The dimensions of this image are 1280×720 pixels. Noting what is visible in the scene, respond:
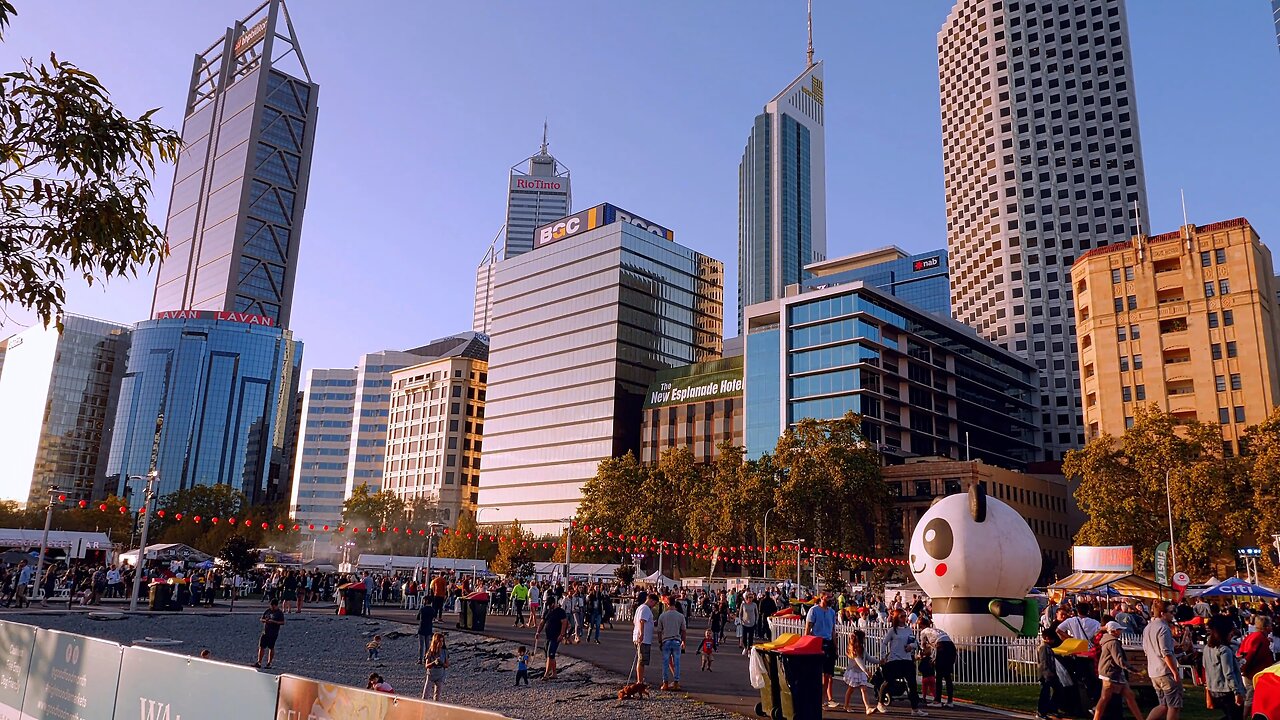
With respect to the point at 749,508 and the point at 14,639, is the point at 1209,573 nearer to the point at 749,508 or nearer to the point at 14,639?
the point at 749,508

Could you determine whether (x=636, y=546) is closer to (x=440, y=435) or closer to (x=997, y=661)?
(x=440, y=435)

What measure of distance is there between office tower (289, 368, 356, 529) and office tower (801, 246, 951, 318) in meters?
93.9

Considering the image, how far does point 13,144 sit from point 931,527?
21324mm

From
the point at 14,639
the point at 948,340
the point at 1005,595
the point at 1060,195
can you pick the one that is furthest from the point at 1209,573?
the point at 1060,195

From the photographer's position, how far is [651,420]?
120 m

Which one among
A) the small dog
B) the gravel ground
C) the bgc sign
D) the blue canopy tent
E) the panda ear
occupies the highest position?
the bgc sign

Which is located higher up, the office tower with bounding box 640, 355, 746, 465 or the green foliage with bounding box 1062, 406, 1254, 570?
the office tower with bounding box 640, 355, 746, 465

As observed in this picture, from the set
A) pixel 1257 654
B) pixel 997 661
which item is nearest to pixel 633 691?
pixel 997 661

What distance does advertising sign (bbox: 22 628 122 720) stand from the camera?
8852mm

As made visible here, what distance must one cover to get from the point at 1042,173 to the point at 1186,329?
60.1 m

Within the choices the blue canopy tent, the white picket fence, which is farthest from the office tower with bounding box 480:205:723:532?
the white picket fence

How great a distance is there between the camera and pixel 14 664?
10312 millimetres

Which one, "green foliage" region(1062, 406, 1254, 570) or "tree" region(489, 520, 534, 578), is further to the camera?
"tree" region(489, 520, 534, 578)

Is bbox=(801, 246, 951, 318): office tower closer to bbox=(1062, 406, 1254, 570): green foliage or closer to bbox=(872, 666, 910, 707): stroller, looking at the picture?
bbox=(1062, 406, 1254, 570): green foliage
